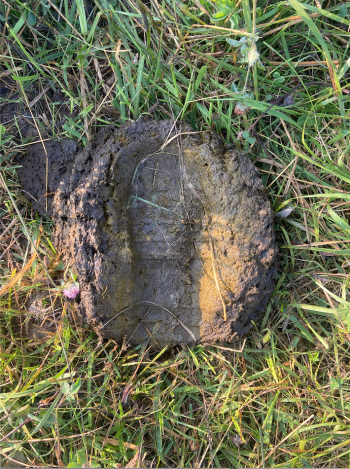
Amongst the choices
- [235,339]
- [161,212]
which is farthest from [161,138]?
[235,339]

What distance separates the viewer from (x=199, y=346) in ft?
6.82

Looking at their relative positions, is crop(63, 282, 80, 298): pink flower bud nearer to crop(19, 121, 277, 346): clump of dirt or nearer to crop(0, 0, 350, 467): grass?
crop(19, 121, 277, 346): clump of dirt

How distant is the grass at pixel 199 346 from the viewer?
200cm

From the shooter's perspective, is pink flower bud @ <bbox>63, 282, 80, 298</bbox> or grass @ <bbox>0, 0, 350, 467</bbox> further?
grass @ <bbox>0, 0, 350, 467</bbox>

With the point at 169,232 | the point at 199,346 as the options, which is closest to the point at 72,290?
the point at 169,232

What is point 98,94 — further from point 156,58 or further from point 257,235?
point 257,235

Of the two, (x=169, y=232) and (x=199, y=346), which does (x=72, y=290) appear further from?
(x=199, y=346)

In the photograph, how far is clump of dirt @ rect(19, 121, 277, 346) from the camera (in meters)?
1.88

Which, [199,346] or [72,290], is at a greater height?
[72,290]

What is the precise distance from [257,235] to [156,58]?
1.10 meters

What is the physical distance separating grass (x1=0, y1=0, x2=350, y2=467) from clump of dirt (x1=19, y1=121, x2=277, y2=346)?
6.0 inches

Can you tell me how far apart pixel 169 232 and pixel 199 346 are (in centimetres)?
68

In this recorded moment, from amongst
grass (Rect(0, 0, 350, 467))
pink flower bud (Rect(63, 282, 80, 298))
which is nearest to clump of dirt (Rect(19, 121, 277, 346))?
pink flower bud (Rect(63, 282, 80, 298))

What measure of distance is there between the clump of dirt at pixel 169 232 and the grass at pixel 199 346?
0.50 feet
